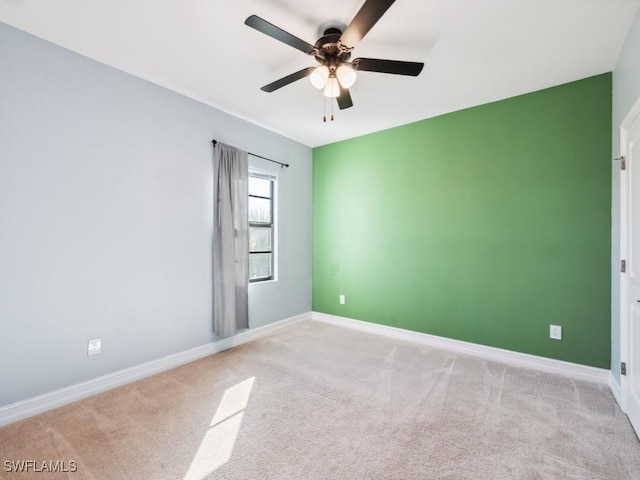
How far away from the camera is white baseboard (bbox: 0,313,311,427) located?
6.65 feet

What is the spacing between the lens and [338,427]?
196 centimetres

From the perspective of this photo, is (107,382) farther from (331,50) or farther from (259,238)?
(331,50)

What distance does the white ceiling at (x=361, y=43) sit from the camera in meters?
1.87

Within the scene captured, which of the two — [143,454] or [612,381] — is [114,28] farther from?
[612,381]

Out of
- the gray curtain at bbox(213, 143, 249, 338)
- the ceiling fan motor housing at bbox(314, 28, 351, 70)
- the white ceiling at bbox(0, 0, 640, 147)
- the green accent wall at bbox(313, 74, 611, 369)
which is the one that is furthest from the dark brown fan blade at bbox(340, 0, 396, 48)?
the green accent wall at bbox(313, 74, 611, 369)

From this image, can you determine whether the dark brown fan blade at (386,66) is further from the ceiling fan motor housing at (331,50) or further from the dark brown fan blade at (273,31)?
the dark brown fan blade at (273,31)

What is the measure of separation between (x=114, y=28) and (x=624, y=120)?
3672 millimetres

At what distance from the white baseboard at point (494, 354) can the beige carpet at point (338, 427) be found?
136 mm

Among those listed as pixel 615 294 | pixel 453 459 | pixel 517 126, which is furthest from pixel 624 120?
pixel 453 459

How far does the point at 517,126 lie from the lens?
2980 mm

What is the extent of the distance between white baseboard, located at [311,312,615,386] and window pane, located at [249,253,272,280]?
1.31m

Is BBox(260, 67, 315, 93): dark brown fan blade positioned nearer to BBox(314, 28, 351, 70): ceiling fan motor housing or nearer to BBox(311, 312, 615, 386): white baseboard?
BBox(314, 28, 351, 70): ceiling fan motor housing

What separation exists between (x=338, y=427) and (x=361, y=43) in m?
2.74

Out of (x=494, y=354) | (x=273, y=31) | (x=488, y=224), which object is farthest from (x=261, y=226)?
(x=494, y=354)
